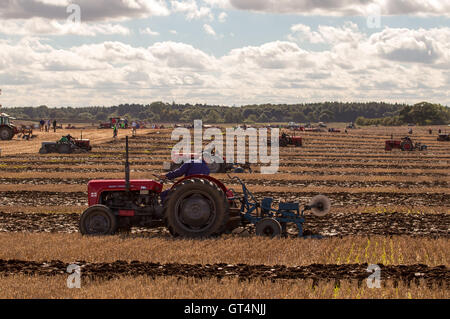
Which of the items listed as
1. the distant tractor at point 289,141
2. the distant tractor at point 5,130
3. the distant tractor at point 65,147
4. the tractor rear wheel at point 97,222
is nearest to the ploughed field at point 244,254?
the tractor rear wheel at point 97,222

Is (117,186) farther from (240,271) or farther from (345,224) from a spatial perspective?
(345,224)

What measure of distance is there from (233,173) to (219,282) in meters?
25.0

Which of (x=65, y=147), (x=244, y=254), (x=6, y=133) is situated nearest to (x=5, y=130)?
(x=6, y=133)

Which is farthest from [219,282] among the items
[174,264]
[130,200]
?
[130,200]

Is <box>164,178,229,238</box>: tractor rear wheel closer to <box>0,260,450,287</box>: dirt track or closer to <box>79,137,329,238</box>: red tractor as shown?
<box>79,137,329,238</box>: red tractor

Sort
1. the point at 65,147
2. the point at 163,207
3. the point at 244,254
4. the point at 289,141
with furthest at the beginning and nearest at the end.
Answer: the point at 289,141, the point at 65,147, the point at 163,207, the point at 244,254

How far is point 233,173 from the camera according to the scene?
33.9 metres

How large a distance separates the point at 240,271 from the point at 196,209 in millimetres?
2765

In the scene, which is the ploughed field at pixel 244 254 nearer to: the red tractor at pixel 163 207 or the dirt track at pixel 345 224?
the dirt track at pixel 345 224

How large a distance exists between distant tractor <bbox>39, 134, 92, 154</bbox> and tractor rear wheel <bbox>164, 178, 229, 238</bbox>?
34615mm

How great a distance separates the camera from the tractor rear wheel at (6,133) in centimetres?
5803

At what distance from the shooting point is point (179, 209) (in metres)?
12.3

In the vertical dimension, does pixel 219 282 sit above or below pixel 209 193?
below

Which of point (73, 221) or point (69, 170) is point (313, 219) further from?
point (69, 170)
